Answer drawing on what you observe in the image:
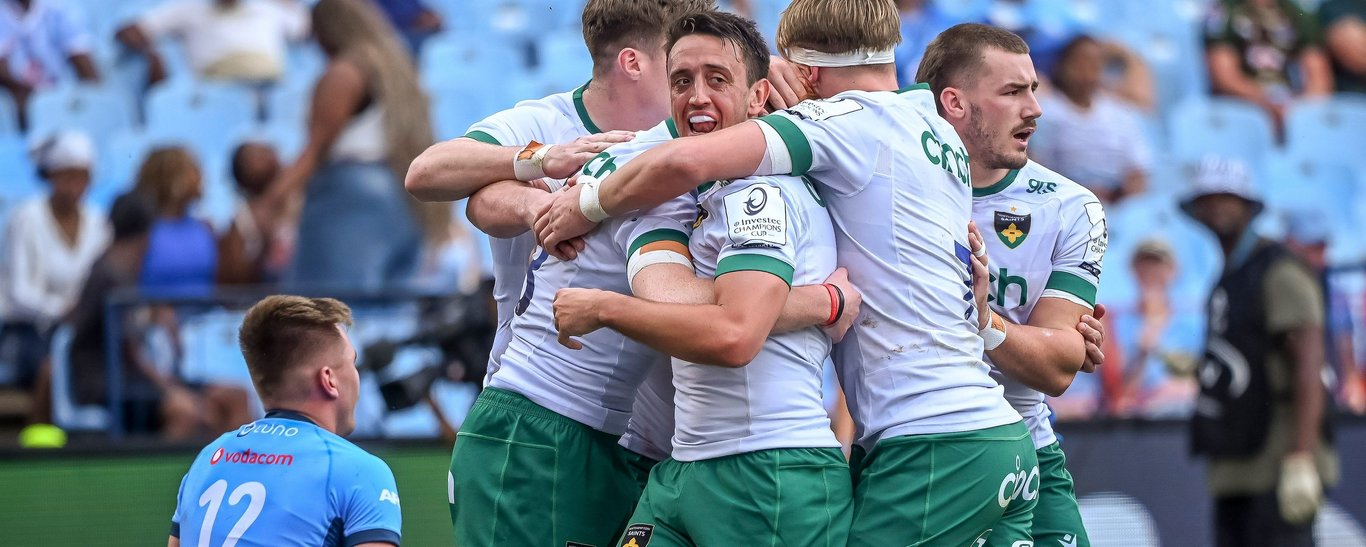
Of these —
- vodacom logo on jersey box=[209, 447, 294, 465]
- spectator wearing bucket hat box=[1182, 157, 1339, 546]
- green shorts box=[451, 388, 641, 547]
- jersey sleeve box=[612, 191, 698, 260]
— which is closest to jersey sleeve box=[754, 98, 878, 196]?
jersey sleeve box=[612, 191, 698, 260]

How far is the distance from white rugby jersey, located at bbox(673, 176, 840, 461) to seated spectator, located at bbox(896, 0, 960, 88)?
7.67 m

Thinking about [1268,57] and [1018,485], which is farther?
[1268,57]

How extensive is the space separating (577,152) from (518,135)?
19.1 inches

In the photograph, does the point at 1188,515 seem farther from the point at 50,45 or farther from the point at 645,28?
the point at 50,45

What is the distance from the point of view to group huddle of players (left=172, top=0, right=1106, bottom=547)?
3518mm

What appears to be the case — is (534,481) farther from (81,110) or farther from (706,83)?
(81,110)

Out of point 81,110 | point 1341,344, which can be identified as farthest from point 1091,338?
point 81,110

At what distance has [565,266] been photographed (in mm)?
A: 4004

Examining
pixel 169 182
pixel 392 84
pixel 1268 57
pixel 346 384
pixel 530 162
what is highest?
pixel 530 162

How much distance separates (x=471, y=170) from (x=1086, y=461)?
540 cm

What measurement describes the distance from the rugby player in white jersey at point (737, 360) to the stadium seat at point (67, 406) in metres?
6.12

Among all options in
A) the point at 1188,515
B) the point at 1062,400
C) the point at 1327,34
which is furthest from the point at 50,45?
the point at 1327,34

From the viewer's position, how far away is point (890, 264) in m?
3.71

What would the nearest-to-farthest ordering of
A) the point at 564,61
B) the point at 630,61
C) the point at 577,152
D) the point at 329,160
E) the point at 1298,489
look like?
the point at 577,152 < the point at 630,61 < the point at 1298,489 < the point at 329,160 < the point at 564,61
